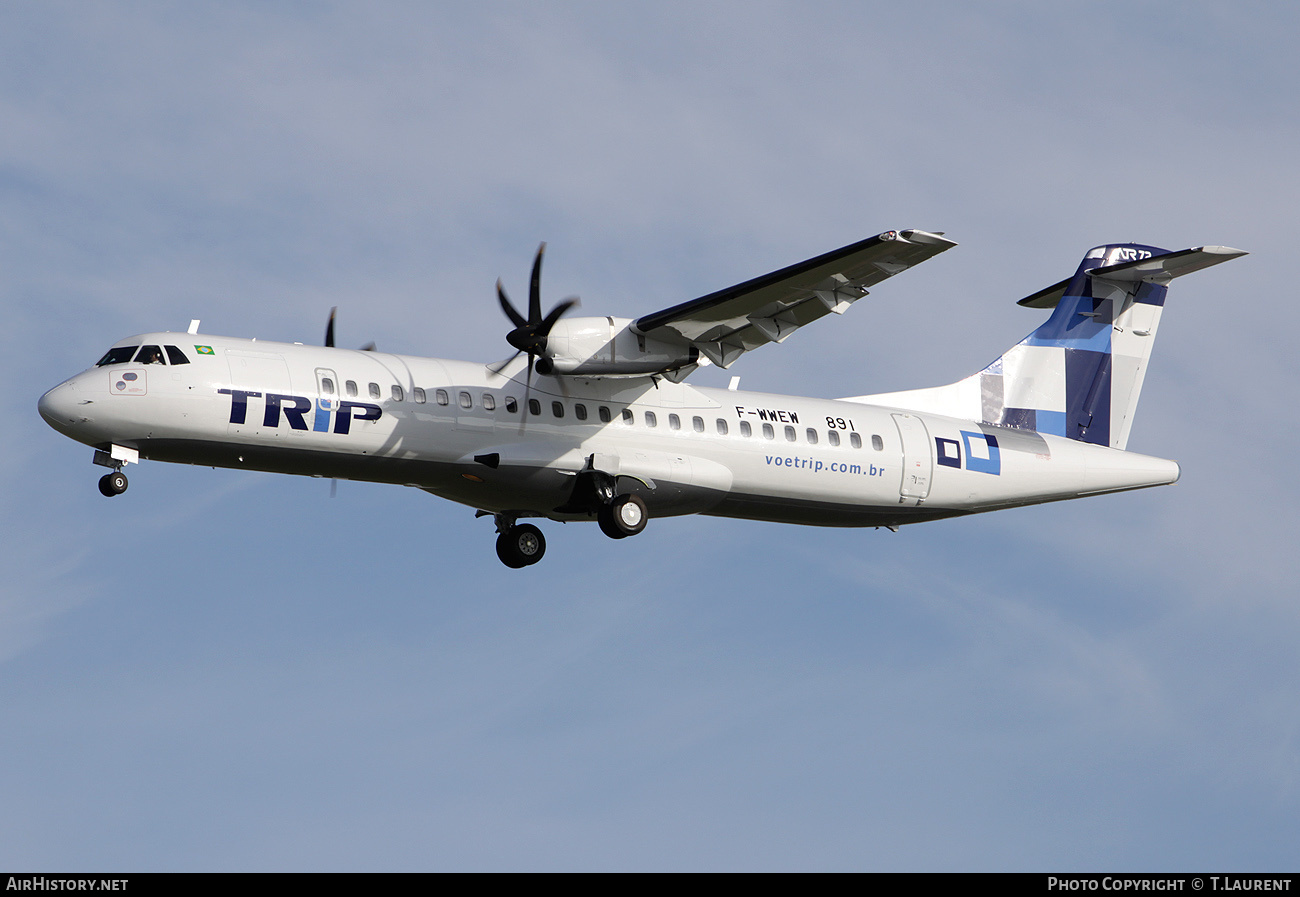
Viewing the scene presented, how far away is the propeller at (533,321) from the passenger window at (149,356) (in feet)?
15.0

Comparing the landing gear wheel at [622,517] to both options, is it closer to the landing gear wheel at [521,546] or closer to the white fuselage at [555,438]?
the white fuselage at [555,438]

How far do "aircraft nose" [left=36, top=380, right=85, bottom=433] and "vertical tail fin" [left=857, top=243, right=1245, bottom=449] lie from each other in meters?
12.7

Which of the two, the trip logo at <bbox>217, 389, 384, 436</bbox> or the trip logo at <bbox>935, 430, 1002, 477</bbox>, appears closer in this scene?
the trip logo at <bbox>217, 389, 384, 436</bbox>

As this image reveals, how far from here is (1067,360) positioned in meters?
25.6

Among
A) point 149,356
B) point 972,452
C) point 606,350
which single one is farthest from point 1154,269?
point 149,356

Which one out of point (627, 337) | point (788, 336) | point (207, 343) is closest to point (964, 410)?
point (788, 336)

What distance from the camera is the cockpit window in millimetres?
18969

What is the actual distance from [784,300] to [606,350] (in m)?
2.59

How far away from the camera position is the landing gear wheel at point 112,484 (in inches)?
731

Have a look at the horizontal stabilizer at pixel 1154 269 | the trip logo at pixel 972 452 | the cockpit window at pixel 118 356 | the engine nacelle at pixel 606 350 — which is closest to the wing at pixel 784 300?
the engine nacelle at pixel 606 350

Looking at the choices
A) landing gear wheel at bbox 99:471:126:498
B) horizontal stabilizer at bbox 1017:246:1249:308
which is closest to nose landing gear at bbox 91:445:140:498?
landing gear wheel at bbox 99:471:126:498

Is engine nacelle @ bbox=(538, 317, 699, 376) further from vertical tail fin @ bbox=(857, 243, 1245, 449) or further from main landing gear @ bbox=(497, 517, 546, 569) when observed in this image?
vertical tail fin @ bbox=(857, 243, 1245, 449)

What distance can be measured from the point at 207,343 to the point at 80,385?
1710 mm

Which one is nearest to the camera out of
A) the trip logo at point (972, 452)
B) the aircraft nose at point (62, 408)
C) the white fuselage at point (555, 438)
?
the aircraft nose at point (62, 408)
